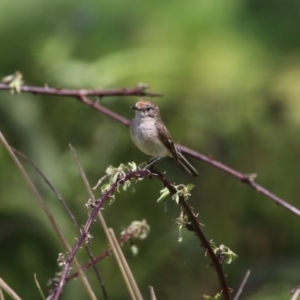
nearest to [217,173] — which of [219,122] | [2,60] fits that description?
[219,122]

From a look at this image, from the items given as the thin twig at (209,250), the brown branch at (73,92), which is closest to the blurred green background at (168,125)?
the brown branch at (73,92)

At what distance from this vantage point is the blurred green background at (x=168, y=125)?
336 centimetres

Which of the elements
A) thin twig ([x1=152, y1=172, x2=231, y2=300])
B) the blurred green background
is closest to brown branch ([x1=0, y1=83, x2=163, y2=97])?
thin twig ([x1=152, y1=172, x2=231, y2=300])

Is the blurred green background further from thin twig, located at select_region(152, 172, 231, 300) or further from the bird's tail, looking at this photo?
thin twig, located at select_region(152, 172, 231, 300)

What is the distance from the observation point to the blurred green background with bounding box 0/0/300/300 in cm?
336

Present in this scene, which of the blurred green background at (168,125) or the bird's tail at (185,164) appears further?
the blurred green background at (168,125)

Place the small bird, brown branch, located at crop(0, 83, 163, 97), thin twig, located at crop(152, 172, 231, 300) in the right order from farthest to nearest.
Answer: the small bird → brown branch, located at crop(0, 83, 163, 97) → thin twig, located at crop(152, 172, 231, 300)

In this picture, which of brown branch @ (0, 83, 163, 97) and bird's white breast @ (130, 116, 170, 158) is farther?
bird's white breast @ (130, 116, 170, 158)

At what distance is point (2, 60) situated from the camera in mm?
3691

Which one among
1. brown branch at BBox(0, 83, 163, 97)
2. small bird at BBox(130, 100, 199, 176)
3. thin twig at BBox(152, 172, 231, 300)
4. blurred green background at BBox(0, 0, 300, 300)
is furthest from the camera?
blurred green background at BBox(0, 0, 300, 300)

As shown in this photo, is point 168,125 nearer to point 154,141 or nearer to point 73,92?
point 154,141

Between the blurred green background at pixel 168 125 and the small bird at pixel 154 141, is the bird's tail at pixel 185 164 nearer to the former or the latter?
the small bird at pixel 154 141

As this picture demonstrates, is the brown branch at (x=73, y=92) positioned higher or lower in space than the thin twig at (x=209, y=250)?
higher

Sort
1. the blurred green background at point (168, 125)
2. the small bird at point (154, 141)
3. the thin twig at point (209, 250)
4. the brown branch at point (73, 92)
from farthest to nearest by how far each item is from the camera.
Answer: the blurred green background at point (168, 125) < the small bird at point (154, 141) < the brown branch at point (73, 92) < the thin twig at point (209, 250)
